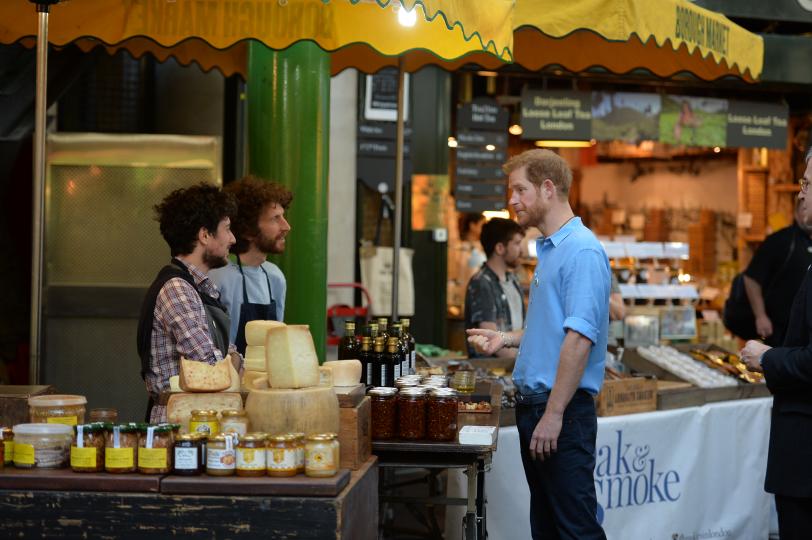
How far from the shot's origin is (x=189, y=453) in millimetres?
3221

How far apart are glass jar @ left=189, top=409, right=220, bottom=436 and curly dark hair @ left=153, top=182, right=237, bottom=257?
4.48 ft

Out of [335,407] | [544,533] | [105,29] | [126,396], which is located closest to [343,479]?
[335,407]

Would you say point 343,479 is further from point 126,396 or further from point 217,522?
point 126,396

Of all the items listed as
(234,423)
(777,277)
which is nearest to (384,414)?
(234,423)

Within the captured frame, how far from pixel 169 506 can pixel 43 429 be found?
1.56 feet

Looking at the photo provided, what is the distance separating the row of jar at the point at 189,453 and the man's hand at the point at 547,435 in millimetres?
1231

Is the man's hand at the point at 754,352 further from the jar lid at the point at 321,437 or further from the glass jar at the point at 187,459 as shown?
the glass jar at the point at 187,459

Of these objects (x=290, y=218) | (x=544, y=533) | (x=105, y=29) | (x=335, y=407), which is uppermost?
(x=105, y=29)

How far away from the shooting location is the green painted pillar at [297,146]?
645 centimetres

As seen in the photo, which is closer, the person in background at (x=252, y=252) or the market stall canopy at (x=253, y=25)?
the market stall canopy at (x=253, y=25)

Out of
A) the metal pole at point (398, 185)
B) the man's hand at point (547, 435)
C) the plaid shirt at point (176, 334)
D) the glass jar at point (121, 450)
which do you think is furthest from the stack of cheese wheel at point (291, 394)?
the metal pole at point (398, 185)

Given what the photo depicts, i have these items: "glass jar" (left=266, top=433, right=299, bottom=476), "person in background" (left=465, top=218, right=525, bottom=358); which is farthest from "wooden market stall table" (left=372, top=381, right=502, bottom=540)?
"person in background" (left=465, top=218, right=525, bottom=358)

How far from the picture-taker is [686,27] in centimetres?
569

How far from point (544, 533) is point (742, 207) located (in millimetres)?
8120
